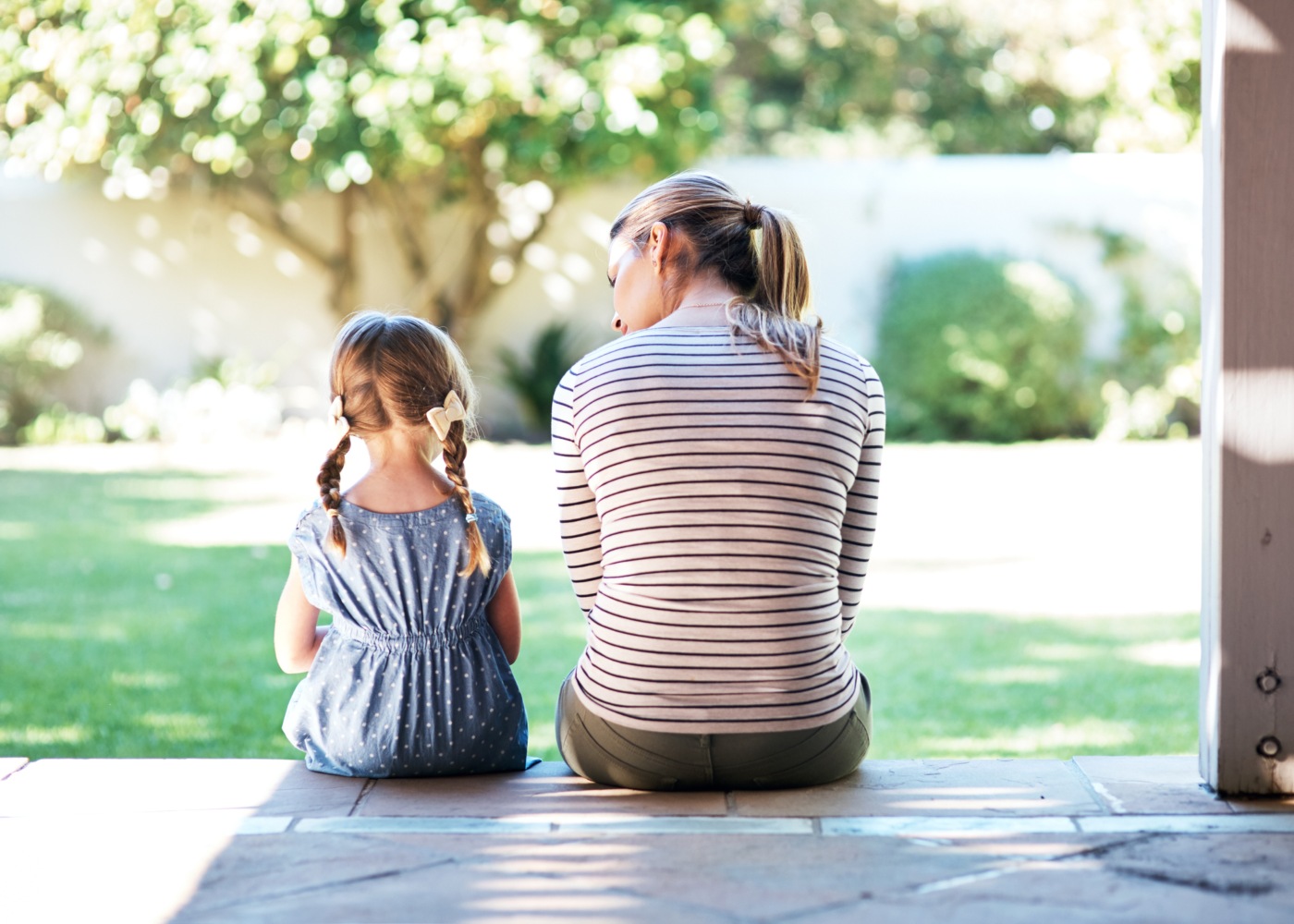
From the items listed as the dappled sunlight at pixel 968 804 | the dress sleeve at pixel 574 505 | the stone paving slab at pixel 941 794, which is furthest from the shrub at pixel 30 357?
the dappled sunlight at pixel 968 804

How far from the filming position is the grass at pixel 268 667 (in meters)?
4.01

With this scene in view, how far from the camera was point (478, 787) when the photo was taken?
261 centimetres

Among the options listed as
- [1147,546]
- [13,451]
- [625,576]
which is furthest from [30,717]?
[13,451]

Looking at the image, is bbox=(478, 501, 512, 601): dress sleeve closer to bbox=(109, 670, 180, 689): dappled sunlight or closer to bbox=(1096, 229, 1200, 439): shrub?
bbox=(109, 670, 180, 689): dappled sunlight

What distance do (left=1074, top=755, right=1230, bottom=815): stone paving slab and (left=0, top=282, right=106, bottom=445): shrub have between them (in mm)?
10400

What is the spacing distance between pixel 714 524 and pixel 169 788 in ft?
3.61

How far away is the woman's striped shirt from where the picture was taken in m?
2.33

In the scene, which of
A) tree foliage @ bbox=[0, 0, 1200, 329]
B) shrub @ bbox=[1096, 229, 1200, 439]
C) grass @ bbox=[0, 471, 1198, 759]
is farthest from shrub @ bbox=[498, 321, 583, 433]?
grass @ bbox=[0, 471, 1198, 759]

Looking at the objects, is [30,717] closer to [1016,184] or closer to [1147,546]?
[1147,546]

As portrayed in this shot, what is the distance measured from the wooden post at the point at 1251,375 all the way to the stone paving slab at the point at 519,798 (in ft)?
2.98

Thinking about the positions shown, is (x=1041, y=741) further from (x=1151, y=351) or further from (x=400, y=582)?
(x=1151, y=351)

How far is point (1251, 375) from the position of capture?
2369 millimetres

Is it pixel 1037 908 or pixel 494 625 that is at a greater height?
pixel 494 625

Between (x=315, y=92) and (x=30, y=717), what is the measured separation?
750cm
